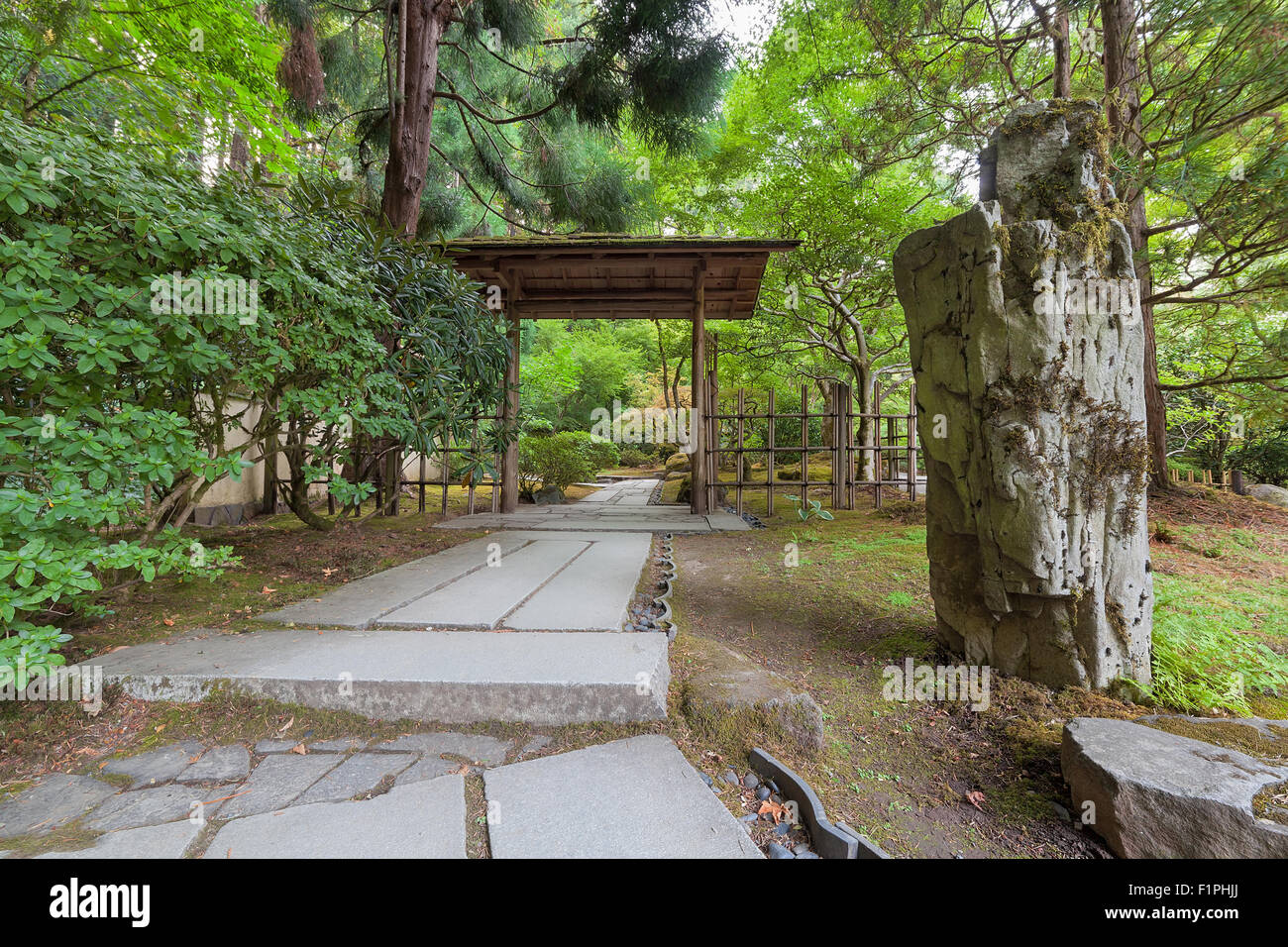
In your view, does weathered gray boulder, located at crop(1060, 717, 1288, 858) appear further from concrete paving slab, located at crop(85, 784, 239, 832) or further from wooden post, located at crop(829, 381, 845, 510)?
wooden post, located at crop(829, 381, 845, 510)

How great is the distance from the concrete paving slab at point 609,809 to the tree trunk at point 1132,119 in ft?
20.6

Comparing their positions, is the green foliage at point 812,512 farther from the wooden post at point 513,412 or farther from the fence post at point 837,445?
the wooden post at point 513,412

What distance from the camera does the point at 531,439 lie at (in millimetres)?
10484

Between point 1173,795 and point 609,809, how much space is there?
1608mm

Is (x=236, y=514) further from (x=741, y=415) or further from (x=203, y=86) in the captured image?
(x=741, y=415)

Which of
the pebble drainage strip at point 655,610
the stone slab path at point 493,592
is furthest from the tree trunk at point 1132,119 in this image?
the stone slab path at point 493,592

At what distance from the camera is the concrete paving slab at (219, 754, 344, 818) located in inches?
58.2

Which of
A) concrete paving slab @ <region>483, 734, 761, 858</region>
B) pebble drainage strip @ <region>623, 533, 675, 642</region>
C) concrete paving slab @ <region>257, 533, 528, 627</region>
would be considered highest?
concrete paving slab @ <region>257, 533, 528, 627</region>

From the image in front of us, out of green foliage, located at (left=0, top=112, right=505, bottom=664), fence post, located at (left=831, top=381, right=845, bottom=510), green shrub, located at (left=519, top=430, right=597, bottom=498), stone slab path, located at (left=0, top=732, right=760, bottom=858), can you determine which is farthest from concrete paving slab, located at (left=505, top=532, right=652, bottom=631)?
green shrub, located at (left=519, top=430, right=597, bottom=498)

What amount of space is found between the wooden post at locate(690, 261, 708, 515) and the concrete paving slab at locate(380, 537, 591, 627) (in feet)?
10.0

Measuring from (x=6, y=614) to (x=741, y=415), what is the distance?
6775 mm

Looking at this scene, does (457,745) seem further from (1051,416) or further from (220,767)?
(1051,416)

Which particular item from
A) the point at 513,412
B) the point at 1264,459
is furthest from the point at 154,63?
the point at 1264,459
